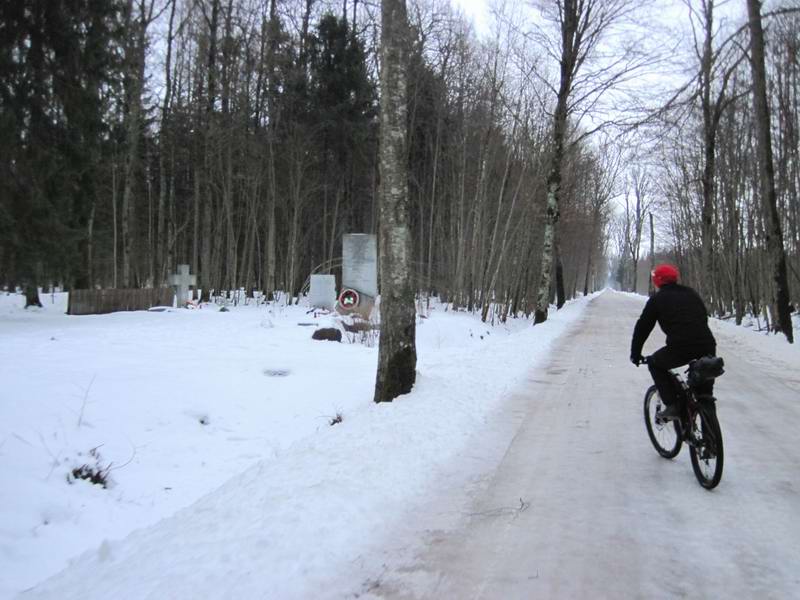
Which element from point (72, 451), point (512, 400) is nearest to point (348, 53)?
point (512, 400)

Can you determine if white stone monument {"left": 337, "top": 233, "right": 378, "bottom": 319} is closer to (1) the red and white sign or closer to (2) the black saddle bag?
(1) the red and white sign

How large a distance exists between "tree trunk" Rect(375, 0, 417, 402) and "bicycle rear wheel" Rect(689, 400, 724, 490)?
3992mm

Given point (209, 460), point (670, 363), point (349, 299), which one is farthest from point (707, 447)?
point (349, 299)

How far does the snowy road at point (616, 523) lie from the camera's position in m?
3.19

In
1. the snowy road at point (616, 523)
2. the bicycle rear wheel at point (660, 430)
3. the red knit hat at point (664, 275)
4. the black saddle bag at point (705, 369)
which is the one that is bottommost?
the snowy road at point (616, 523)

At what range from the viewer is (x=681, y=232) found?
38.9 m

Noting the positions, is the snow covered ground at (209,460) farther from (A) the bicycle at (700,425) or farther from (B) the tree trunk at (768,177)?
(B) the tree trunk at (768,177)

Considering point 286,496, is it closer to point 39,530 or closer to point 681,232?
point 39,530

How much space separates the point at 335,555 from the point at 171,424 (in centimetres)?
345

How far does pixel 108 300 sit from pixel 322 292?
21.5 feet

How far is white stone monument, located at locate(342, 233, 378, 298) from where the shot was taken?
1689 cm

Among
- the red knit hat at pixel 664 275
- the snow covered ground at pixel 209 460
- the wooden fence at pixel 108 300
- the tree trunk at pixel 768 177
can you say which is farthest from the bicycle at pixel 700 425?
the wooden fence at pixel 108 300

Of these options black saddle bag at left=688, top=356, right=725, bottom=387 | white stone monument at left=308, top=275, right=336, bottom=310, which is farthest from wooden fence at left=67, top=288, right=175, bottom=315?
black saddle bag at left=688, top=356, right=725, bottom=387

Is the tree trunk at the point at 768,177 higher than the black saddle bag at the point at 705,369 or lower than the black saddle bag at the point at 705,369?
higher
